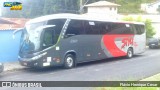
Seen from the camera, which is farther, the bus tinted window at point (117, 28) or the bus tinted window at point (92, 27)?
the bus tinted window at point (117, 28)

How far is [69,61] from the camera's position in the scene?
1714 centimetres

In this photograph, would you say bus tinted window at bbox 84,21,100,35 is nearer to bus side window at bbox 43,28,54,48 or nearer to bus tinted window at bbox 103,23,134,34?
bus tinted window at bbox 103,23,134,34

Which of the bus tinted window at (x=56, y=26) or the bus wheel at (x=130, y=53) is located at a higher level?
the bus tinted window at (x=56, y=26)

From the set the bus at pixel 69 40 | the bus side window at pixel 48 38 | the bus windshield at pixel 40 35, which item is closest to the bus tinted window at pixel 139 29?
the bus at pixel 69 40

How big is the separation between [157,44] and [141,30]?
8.42m

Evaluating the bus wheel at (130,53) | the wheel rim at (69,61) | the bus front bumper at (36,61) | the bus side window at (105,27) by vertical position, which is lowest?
the bus wheel at (130,53)

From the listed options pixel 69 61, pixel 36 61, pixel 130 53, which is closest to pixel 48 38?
pixel 36 61

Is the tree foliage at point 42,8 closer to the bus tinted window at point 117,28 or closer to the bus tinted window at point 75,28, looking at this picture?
the bus tinted window at point 117,28

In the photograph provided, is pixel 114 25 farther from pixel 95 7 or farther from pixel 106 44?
pixel 95 7

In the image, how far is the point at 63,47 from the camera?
16766 mm

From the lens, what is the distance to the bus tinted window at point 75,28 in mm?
17078

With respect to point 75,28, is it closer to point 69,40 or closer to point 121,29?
point 69,40

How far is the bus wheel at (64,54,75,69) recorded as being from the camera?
16.9 meters

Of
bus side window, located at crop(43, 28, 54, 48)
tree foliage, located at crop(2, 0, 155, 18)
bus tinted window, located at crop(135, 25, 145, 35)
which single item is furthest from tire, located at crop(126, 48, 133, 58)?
tree foliage, located at crop(2, 0, 155, 18)
